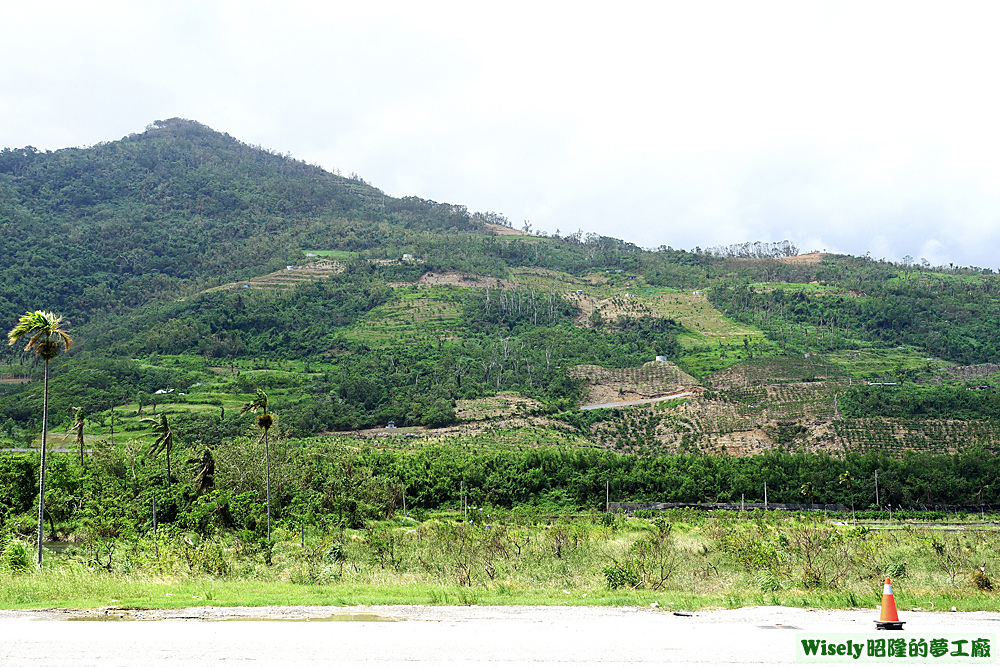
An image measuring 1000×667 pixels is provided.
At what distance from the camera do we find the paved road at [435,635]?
9289 millimetres

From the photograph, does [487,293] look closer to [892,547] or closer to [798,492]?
[798,492]

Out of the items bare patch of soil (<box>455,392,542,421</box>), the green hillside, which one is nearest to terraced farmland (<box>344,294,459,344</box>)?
the green hillside

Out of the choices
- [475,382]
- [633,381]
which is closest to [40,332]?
[475,382]

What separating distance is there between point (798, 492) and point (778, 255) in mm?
136362

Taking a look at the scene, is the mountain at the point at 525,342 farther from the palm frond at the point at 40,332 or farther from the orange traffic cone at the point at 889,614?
the orange traffic cone at the point at 889,614

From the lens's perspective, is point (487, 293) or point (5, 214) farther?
point (5, 214)

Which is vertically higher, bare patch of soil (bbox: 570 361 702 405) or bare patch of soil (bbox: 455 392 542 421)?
bare patch of soil (bbox: 570 361 702 405)

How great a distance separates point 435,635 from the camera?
10484mm

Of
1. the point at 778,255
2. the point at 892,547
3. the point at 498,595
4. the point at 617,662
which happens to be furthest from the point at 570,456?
the point at 778,255

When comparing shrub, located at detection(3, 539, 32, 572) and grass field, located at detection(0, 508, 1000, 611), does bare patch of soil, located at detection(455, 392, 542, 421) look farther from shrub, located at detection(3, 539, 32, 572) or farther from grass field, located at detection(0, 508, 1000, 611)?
shrub, located at detection(3, 539, 32, 572)

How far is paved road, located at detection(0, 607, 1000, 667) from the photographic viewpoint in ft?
30.5

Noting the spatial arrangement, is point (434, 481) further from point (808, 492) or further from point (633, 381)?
point (633, 381)

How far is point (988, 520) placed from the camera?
57.7 meters

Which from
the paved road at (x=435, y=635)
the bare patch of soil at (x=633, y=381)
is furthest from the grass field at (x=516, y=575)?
the bare patch of soil at (x=633, y=381)
